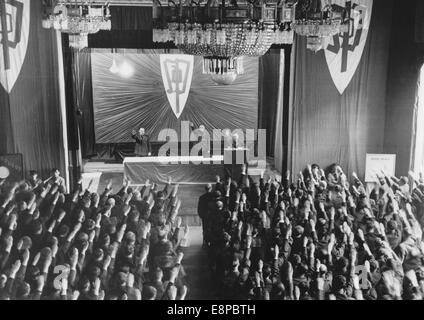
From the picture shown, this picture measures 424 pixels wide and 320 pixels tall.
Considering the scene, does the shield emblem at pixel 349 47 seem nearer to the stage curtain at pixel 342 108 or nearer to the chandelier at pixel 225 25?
the stage curtain at pixel 342 108

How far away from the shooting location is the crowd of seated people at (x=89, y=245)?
4.93m

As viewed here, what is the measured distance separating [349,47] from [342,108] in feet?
2.41

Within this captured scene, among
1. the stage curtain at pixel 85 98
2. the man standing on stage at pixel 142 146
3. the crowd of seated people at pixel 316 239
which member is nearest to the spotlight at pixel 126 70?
the stage curtain at pixel 85 98

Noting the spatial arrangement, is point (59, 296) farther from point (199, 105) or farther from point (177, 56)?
point (199, 105)

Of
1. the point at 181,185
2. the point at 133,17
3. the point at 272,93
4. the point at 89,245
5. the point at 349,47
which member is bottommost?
the point at 89,245

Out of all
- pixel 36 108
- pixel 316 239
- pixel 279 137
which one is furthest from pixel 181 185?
pixel 36 108

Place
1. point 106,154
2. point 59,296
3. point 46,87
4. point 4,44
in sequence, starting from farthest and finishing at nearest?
1. point 106,154
2. point 46,87
3. point 4,44
4. point 59,296

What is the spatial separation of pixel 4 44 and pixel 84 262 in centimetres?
264

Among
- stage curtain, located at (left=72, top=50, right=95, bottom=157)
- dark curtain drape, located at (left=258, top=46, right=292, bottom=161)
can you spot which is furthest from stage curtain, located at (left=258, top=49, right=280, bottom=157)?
stage curtain, located at (left=72, top=50, right=95, bottom=157)

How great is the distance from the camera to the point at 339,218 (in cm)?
547

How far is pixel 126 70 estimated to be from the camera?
8562 millimetres

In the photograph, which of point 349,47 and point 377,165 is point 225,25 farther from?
Result: point 377,165

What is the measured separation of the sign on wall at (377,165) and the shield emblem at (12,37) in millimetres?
4220

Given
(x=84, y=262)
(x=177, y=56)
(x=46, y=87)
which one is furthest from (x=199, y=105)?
(x=84, y=262)
